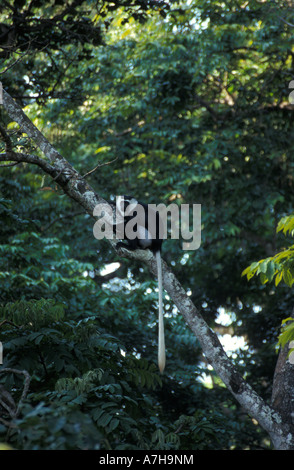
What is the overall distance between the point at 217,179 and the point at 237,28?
2.11m

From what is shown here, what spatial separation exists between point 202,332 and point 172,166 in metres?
4.89

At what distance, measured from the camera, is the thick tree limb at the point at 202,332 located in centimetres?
288

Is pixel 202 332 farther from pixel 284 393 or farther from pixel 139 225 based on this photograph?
pixel 139 225

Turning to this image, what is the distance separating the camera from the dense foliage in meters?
5.27

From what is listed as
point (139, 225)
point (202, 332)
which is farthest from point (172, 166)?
point (202, 332)

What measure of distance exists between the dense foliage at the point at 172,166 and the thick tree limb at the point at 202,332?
3.34 feet

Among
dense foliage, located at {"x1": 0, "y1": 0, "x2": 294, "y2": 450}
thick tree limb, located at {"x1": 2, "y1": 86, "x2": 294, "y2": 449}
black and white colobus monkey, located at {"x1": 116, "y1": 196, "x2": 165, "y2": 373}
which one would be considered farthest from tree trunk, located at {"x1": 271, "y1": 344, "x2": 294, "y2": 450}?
dense foliage, located at {"x1": 0, "y1": 0, "x2": 294, "y2": 450}

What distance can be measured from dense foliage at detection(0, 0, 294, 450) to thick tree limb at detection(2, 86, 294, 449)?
1.02 m

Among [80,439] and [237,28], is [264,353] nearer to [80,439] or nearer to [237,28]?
[237,28]

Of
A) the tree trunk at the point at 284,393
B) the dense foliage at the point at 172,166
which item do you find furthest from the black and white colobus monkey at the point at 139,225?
the tree trunk at the point at 284,393

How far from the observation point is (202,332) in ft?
9.81

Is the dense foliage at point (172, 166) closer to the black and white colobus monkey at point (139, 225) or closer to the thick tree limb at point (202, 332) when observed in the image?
the black and white colobus monkey at point (139, 225)

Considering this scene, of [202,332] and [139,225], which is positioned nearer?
[202,332]

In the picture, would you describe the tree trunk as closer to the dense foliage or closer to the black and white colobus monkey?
the black and white colobus monkey
